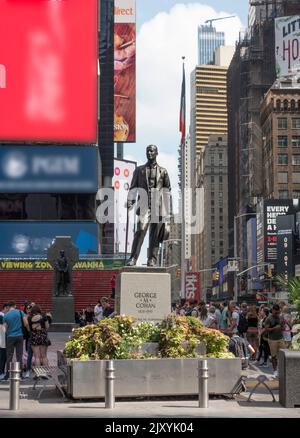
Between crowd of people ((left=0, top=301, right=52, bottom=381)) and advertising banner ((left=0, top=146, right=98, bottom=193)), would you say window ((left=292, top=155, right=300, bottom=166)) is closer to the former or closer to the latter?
advertising banner ((left=0, top=146, right=98, bottom=193))

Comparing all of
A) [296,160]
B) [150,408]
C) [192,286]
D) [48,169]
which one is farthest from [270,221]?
[150,408]

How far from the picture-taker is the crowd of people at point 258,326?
21094 mm

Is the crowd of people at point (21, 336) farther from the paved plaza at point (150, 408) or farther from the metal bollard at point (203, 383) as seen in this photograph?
the metal bollard at point (203, 383)

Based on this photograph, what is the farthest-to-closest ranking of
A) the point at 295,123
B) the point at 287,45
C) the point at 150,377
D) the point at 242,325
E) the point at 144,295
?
the point at 295,123 → the point at 287,45 → the point at 242,325 → the point at 144,295 → the point at 150,377

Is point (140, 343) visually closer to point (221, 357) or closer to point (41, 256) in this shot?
point (221, 357)

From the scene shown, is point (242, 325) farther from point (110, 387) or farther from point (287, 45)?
point (287, 45)

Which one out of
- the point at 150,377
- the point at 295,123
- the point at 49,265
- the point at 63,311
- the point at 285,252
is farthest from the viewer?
the point at 295,123

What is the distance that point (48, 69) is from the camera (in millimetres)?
72188

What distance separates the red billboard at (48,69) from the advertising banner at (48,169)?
101 inches

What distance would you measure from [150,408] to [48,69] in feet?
201

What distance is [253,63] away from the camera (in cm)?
14288

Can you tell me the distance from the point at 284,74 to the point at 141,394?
4231 inches
